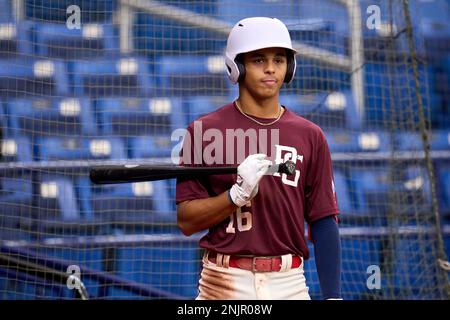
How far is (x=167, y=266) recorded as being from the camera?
5.45 m

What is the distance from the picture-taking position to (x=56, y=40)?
5.45m

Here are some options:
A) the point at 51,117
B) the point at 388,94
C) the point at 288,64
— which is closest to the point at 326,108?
the point at 388,94

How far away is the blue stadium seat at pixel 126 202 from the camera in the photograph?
17.7 feet

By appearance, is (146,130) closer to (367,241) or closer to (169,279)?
(169,279)

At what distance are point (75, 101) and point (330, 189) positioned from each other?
295cm

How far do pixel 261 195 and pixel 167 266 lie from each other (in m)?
2.82

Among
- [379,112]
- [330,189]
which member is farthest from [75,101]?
[330,189]

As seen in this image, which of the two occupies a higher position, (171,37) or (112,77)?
(171,37)

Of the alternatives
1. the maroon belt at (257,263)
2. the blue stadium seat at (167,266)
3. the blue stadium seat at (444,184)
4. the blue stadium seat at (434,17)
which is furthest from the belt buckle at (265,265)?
the blue stadium seat at (434,17)

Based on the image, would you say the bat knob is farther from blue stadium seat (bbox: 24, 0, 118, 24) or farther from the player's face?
blue stadium seat (bbox: 24, 0, 118, 24)

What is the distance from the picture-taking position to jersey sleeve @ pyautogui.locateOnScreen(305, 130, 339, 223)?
2795mm

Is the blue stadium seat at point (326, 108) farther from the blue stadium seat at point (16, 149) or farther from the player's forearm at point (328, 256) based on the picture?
the player's forearm at point (328, 256)

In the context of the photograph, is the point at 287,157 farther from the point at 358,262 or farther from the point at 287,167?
the point at 358,262

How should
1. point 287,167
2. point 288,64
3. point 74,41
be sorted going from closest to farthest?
point 287,167
point 288,64
point 74,41
